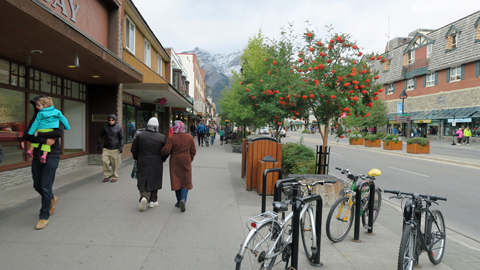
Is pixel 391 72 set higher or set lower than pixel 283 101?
higher

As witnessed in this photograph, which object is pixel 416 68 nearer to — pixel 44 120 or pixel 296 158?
pixel 296 158

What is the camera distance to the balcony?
1469 inches

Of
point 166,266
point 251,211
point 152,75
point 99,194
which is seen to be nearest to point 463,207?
point 251,211

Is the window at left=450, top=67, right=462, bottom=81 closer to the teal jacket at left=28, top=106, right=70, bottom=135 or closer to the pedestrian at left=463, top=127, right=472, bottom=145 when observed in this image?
the pedestrian at left=463, top=127, right=472, bottom=145

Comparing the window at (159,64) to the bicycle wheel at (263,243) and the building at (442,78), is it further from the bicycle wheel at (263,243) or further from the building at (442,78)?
the building at (442,78)

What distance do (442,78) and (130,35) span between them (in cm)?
3551

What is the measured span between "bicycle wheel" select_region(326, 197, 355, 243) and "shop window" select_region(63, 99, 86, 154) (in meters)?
8.66

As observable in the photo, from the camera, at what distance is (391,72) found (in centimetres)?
4434

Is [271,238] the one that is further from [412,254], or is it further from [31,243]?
[31,243]

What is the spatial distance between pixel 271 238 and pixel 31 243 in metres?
3.14

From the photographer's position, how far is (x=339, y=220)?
14.3ft

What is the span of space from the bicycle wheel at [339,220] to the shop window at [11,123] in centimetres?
668

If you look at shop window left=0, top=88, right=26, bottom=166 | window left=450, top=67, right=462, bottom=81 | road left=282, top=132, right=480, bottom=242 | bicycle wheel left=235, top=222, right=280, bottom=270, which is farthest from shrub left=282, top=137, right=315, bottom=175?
window left=450, top=67, right=462, bottom=81

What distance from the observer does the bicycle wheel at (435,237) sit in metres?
3.60
